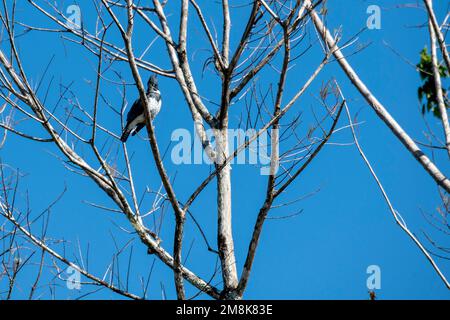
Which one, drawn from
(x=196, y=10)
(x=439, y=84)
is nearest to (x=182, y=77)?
(x=196, y=10)

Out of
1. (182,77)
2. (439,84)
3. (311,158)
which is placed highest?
(182,77)

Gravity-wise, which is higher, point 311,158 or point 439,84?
point 439,84

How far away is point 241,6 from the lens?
401cm

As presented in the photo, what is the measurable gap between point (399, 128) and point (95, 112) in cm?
185

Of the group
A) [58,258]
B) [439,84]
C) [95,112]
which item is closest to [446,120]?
[439,84]

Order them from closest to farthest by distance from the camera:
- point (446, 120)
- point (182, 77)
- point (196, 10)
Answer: point (446, 120), point (196, 10), point (182, 77)

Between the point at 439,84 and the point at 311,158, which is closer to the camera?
the point at 311,158

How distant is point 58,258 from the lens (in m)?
3.45

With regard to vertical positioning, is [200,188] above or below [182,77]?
below

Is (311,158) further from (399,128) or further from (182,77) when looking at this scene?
(182,77)

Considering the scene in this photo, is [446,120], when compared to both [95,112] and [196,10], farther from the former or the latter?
[95,112]
